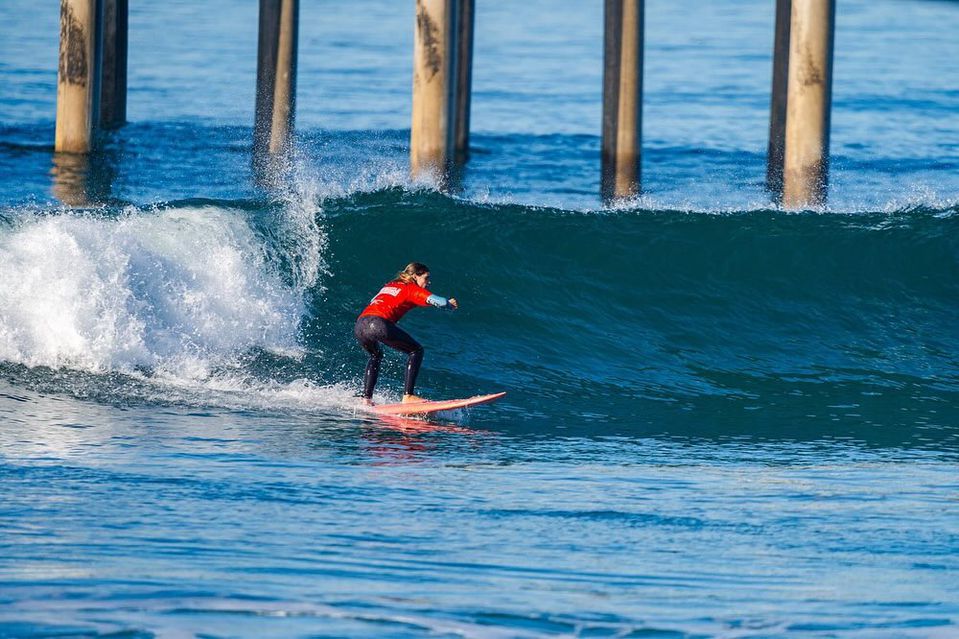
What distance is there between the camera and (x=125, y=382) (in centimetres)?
1045

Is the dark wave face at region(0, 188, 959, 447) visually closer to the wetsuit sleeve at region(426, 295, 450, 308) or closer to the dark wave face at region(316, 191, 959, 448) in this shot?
the dark wave face at region(316, 191, 959, 448)

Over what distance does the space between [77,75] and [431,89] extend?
4.67 m

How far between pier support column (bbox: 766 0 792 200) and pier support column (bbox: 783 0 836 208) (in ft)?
9.48

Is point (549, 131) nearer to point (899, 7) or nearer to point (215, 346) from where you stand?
point (215, 346)

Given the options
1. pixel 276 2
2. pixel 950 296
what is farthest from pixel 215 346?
pixel 276 2

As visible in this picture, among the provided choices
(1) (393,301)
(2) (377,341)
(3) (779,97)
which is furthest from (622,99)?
(2) (377,341)

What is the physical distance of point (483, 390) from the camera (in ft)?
36.6

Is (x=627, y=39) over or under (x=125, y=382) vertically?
over

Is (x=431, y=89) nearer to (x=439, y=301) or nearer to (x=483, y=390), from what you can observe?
(x=483, y=390)

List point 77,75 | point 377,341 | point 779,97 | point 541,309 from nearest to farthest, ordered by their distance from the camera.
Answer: point 377,341
point 541,309
point 77,75
point 779,97

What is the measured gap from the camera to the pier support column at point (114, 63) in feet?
70.7

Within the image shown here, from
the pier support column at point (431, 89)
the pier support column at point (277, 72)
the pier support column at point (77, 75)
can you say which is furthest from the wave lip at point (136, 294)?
the pier support column at point (277, 72)

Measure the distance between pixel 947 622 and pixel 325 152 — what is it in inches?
648

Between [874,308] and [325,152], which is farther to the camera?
[325,152]
